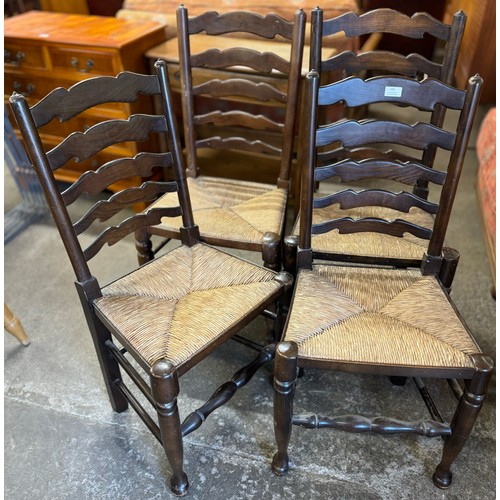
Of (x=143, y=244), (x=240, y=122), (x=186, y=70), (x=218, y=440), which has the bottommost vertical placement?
(x=218, y=440)

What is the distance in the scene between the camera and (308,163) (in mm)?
1271

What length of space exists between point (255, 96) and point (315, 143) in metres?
0.62

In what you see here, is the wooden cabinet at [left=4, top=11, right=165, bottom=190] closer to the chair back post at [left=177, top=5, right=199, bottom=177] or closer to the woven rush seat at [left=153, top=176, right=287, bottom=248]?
the chair back post at [left=177, top=5, right=199, bottom=177]

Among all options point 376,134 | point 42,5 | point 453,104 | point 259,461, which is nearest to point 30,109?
point 376,134

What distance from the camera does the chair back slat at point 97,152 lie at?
1129 mm

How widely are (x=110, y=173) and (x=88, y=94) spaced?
211 millimetres

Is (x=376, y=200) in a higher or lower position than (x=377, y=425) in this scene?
higher

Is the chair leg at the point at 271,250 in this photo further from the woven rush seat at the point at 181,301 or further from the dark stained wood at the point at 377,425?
the dark stained wood at the point at 377,425

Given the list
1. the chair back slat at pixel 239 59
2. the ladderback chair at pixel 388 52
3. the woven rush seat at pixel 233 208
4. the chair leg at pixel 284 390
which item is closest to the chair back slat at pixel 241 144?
the woven rush seat at pixel 233 208

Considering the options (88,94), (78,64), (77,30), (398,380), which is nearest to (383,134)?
(88,94)

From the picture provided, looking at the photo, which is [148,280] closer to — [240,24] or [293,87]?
[293,87]

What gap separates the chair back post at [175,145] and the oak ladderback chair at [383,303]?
1.24 feet

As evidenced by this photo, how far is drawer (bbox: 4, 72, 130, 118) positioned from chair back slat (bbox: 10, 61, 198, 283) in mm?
974

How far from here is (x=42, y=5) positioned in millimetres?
3703
